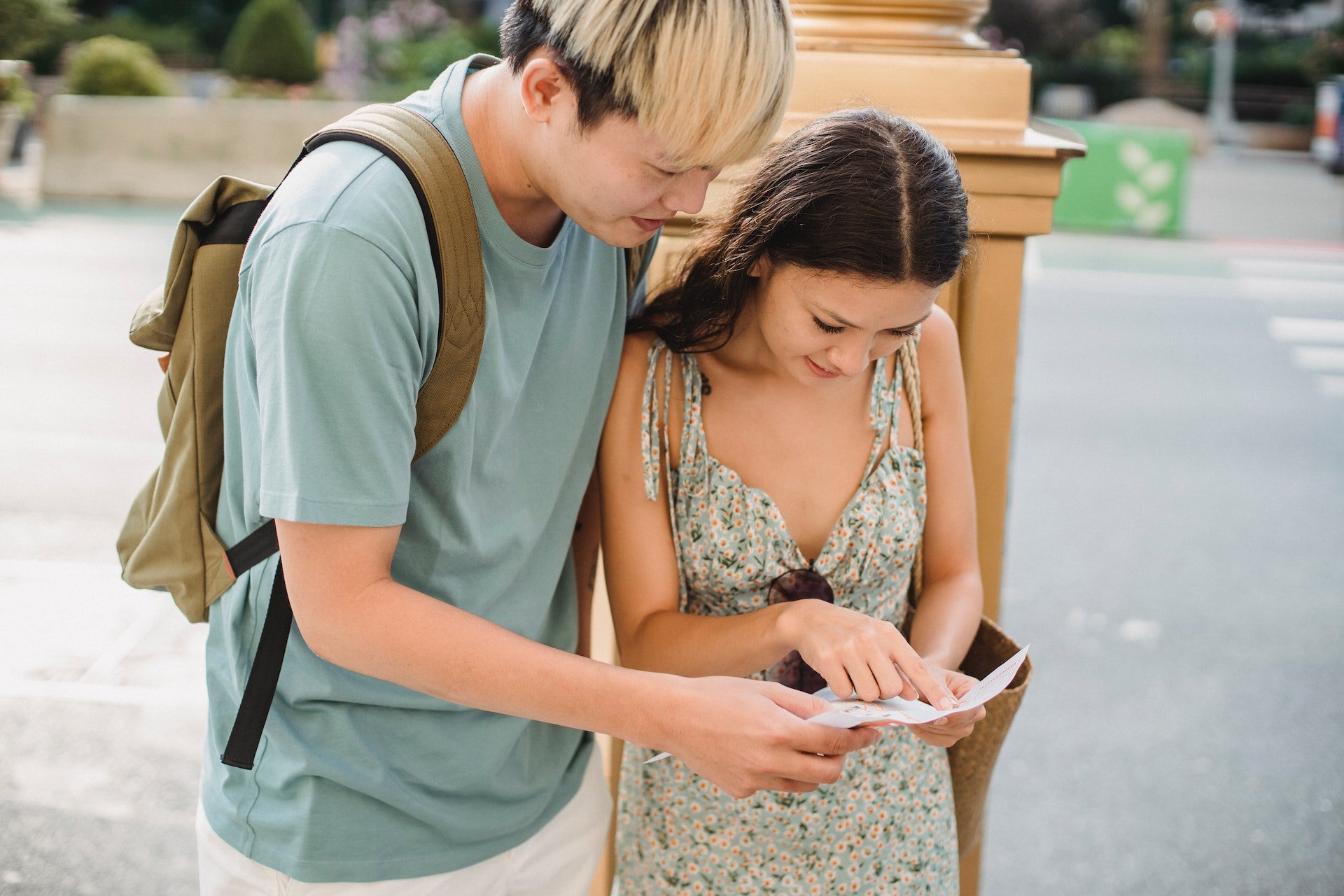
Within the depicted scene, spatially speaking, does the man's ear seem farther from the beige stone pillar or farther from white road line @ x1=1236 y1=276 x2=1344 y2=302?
white road line @ x1=1236 y1=276 x2=1344 y2=302

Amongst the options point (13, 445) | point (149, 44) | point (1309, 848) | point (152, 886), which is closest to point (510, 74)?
point (152, 886)

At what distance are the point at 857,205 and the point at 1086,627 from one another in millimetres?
3417

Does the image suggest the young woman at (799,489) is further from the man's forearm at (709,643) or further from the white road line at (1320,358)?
the white road line at (1320,358)

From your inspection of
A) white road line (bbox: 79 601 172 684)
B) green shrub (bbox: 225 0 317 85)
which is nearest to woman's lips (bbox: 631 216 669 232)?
white road line (bbox: 79 601 172 684)

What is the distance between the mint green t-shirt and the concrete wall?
11.7m

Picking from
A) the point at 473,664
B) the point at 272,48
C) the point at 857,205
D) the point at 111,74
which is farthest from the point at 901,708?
the point at 272,48

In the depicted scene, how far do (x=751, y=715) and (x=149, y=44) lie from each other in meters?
25.4

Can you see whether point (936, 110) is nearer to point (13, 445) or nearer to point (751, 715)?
point (751, 715)

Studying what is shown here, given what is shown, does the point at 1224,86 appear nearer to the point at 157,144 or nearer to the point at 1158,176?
the point at 1158,176

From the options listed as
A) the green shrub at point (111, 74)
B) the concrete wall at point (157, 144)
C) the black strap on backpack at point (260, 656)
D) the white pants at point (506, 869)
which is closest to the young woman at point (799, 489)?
the white pants at point (506, 869)

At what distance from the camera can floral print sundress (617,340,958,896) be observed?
1.82 metres

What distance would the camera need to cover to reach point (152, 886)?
3107 millimetres

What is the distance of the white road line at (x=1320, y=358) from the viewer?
8.20m

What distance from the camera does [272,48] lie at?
619 inches
